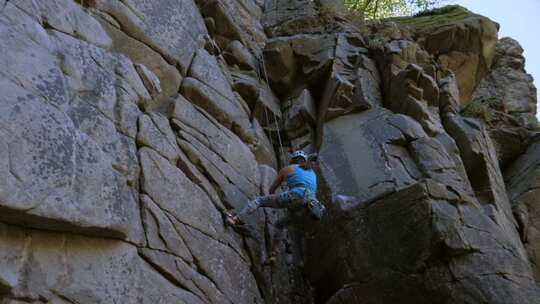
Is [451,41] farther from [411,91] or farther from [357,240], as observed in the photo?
[357,240]

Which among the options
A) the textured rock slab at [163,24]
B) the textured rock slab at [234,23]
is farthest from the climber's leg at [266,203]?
the textured rock slab at [234,23]

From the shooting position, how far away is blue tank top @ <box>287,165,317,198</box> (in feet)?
31.8

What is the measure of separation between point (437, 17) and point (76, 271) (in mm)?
13626

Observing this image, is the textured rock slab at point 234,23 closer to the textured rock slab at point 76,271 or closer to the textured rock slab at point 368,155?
the textured rock slab at point 368,155

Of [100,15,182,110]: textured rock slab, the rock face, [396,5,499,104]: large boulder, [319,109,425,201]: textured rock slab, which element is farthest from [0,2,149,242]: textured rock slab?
[396,5,499,104]: large boulder

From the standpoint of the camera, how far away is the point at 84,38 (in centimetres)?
875

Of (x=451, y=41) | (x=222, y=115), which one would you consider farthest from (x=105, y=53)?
(x=451, y=41)

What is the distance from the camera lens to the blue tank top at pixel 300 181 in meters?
9.70

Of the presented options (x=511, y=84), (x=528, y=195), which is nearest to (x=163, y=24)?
(x=528, y=195)

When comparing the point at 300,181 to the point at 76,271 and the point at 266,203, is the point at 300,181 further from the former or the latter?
the point at 76,271

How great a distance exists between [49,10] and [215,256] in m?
4.57

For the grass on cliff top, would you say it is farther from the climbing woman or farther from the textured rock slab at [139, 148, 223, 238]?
the textured rock slab at [139, 148, 223, 238]

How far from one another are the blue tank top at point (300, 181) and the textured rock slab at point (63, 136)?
300 cm

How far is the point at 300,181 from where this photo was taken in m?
9.75
